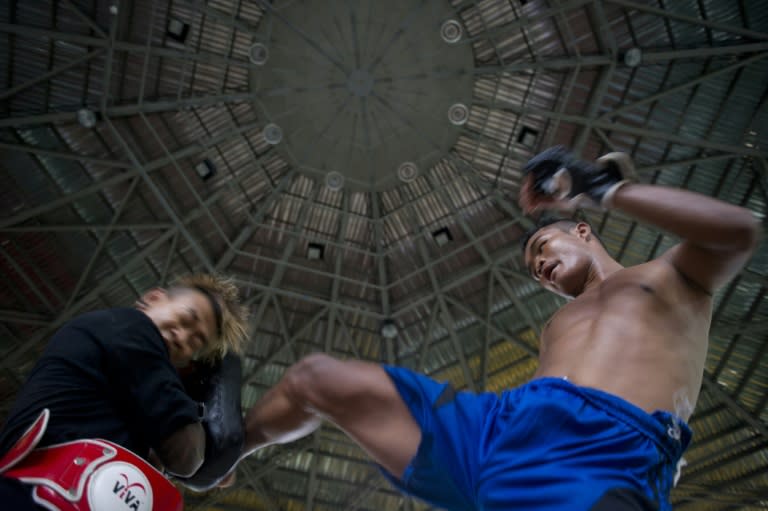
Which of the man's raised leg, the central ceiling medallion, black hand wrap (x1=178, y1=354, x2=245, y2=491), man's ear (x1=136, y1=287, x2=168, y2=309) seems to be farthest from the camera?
the central ceiling medallion

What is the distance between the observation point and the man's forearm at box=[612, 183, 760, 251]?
2885 mm

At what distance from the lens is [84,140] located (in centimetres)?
1598

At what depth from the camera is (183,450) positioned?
10.2 feet

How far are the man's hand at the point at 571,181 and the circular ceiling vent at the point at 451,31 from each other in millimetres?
12395

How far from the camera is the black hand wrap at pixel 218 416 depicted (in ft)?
11.4

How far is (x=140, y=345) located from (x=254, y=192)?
15115mm

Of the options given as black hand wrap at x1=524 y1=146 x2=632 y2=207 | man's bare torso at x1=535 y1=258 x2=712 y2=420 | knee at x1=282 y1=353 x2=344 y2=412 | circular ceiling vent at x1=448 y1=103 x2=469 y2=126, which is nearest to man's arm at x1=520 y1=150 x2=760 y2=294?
black hand wrap at x1=524 y1=146 x2=632 y2=207

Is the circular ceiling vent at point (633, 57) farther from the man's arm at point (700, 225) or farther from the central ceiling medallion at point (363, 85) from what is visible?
the man's arm at point (700, 225)

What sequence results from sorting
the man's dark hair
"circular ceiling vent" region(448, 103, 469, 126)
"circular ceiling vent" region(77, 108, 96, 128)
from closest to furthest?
the man's dark hair, "circular ceiling vent" region(77, 108, 96, 128), "circular ceiling vent" region(448, 103, 469, 126)

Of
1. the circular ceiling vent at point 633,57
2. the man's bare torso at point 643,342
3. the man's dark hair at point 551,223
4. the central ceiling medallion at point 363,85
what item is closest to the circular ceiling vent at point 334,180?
the central ceiling medallion at point 363,85

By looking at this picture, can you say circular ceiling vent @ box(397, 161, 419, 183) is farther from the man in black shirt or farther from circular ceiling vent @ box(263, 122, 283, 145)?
the man in black shirt

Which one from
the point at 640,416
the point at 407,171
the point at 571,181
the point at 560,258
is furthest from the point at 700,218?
the point at 407,171

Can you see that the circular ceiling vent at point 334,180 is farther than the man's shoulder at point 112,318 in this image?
Yes

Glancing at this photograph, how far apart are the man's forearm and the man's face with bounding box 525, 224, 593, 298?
1.25 meters
